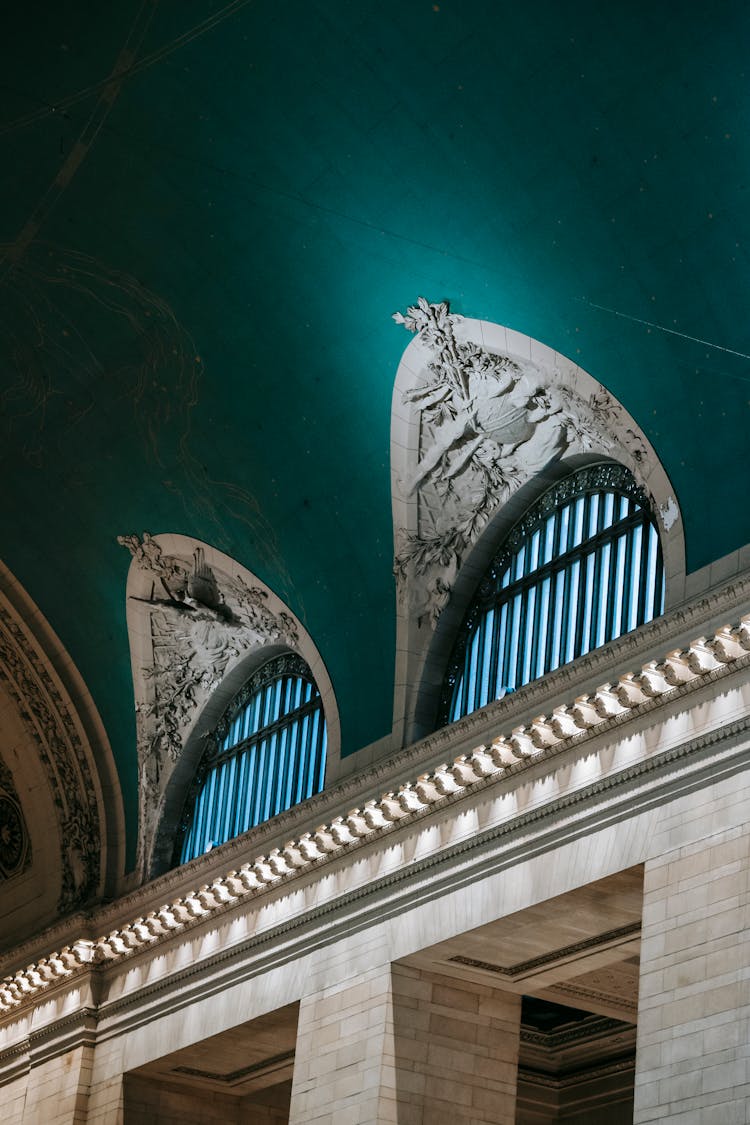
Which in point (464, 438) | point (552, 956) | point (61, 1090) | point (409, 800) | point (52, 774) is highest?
point (464, 438)

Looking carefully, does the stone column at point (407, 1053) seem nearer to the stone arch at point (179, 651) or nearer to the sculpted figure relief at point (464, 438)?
the sculpted figure relief at point (464, 438)

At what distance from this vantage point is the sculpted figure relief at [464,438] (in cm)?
1912

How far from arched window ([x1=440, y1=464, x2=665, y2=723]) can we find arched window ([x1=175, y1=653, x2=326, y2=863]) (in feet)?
8.94

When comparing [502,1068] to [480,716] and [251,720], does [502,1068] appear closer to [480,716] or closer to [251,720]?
[480,716]

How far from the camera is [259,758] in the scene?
23.5 meters

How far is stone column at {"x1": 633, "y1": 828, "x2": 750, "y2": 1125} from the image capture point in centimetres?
1413

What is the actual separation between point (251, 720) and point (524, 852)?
7239 mm

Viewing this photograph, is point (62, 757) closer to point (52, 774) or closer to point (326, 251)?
point (52, 774)

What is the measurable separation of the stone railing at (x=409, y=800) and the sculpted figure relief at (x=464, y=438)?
2482 millimetres

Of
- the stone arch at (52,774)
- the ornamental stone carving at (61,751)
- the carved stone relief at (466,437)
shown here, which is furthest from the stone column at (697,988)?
the ornamental stone carving at (61,751)

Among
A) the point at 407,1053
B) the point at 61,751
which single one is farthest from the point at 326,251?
the point at 61,751

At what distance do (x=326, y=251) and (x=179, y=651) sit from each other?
7.07 meters

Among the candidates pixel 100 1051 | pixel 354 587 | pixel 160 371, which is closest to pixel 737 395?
pixel 354 587

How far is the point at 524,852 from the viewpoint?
17.4 metres
